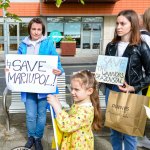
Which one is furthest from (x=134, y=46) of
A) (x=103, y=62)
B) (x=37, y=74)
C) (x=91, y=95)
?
(x=37, y=74)

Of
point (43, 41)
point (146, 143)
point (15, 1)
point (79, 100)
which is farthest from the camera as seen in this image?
point (15, 1)

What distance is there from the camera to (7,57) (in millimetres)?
3139

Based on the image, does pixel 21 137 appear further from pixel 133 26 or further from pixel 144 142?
pixel 133 26

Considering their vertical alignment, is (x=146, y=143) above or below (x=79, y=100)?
below

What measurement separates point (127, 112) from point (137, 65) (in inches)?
18.4

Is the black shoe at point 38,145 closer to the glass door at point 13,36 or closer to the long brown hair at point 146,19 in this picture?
the long brown hair at point 146,19

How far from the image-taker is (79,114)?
2281mm

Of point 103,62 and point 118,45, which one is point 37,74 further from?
point 118,45

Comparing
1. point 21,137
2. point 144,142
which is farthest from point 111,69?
point 21,137

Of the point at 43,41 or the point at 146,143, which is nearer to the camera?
the point at 43,41

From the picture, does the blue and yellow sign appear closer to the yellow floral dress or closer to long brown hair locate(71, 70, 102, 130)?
long brown hair locate(71, 70, 102, 130)

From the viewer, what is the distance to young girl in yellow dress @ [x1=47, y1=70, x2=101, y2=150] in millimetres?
2260

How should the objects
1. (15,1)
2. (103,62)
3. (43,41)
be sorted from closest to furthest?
(103,62) → (43,41) → (15,1)

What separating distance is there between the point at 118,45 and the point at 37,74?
0.88 m
